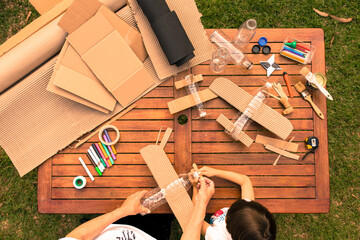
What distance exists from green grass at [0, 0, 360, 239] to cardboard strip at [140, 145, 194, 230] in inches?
44.6

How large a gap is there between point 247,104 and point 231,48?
1.58ft

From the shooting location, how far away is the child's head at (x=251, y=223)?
4.95 feet

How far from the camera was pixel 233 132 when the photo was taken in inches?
76.8

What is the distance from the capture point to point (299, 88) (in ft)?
6.55

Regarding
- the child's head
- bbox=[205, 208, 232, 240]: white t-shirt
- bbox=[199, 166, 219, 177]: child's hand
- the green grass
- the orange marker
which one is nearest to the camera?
the child's head

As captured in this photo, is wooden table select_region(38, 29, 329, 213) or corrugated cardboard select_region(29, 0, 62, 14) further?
corrugated cardboard select_region(29, 0, 62, 14)

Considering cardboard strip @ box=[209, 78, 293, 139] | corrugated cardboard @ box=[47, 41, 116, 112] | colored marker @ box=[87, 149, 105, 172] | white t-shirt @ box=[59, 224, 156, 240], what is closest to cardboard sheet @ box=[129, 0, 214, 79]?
cardboard strip @ box=[209, 78, 293, 139]

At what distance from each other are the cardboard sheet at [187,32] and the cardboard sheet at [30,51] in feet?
1.13

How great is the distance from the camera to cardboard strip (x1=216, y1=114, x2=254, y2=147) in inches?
76.0

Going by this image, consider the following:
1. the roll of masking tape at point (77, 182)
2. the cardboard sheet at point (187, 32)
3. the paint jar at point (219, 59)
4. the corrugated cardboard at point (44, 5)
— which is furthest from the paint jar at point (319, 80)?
the corrugated cardboard at point (44, 5)

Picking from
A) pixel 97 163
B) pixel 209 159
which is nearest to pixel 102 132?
pixel 97 163

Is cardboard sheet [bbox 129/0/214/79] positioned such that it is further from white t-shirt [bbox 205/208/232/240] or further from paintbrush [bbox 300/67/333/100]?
white t-shirt [bbox 205/208/232/240]

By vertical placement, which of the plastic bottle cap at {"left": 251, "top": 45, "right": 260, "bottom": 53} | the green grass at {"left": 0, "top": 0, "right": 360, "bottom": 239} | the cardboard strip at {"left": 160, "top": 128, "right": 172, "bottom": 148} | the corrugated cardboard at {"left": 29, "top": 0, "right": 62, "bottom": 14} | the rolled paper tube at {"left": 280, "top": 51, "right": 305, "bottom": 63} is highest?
the corrugated cardboard at {"left": 29, "top": 0, "right": 62, "bottom": 14}

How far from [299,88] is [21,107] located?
7.37ft
